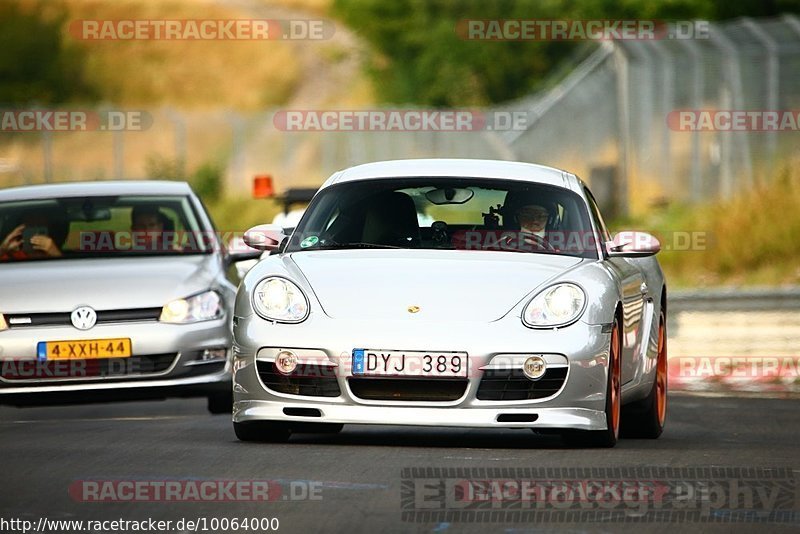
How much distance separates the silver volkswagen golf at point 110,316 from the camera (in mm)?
12531

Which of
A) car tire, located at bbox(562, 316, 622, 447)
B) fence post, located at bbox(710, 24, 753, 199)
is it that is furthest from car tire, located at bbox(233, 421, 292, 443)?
fence post, located at bbox(710, 24, 753, 199)

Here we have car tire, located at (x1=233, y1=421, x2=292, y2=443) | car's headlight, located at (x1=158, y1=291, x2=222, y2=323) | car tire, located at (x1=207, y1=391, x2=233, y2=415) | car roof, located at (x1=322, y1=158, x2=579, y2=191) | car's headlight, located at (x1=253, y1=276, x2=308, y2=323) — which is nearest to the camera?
car's headlight, located at (x1=253, y1=276, x2=308, y2=323)

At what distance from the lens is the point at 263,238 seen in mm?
10883

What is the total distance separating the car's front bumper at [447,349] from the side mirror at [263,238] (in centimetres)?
92

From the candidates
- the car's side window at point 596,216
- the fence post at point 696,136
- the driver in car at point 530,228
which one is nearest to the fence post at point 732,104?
the fence post at point 696,136

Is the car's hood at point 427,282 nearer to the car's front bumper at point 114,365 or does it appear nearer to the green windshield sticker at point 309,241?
the green windshield sticker at point 309,241

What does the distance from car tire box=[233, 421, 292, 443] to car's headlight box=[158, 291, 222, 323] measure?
2517 mm

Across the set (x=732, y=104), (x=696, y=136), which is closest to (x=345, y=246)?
(x=732, y=104)

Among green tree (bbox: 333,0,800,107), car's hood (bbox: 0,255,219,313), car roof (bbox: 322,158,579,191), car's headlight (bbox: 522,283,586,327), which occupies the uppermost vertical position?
green tree (bbox: 333,0,800,107)

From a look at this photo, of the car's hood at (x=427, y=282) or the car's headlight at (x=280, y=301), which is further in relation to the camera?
the car's headlight at (x=280, y=301)

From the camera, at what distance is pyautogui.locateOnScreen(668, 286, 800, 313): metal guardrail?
18.6 meters

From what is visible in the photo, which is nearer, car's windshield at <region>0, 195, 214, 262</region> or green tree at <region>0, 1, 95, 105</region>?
car's windshield at <region>0, 195, 214, 262</region>

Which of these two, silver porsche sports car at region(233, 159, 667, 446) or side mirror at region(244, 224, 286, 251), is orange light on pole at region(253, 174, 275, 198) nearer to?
side mirror at region(244, 224, 286, 251)

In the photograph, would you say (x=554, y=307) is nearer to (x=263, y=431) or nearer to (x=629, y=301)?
(x=629, y=301)
